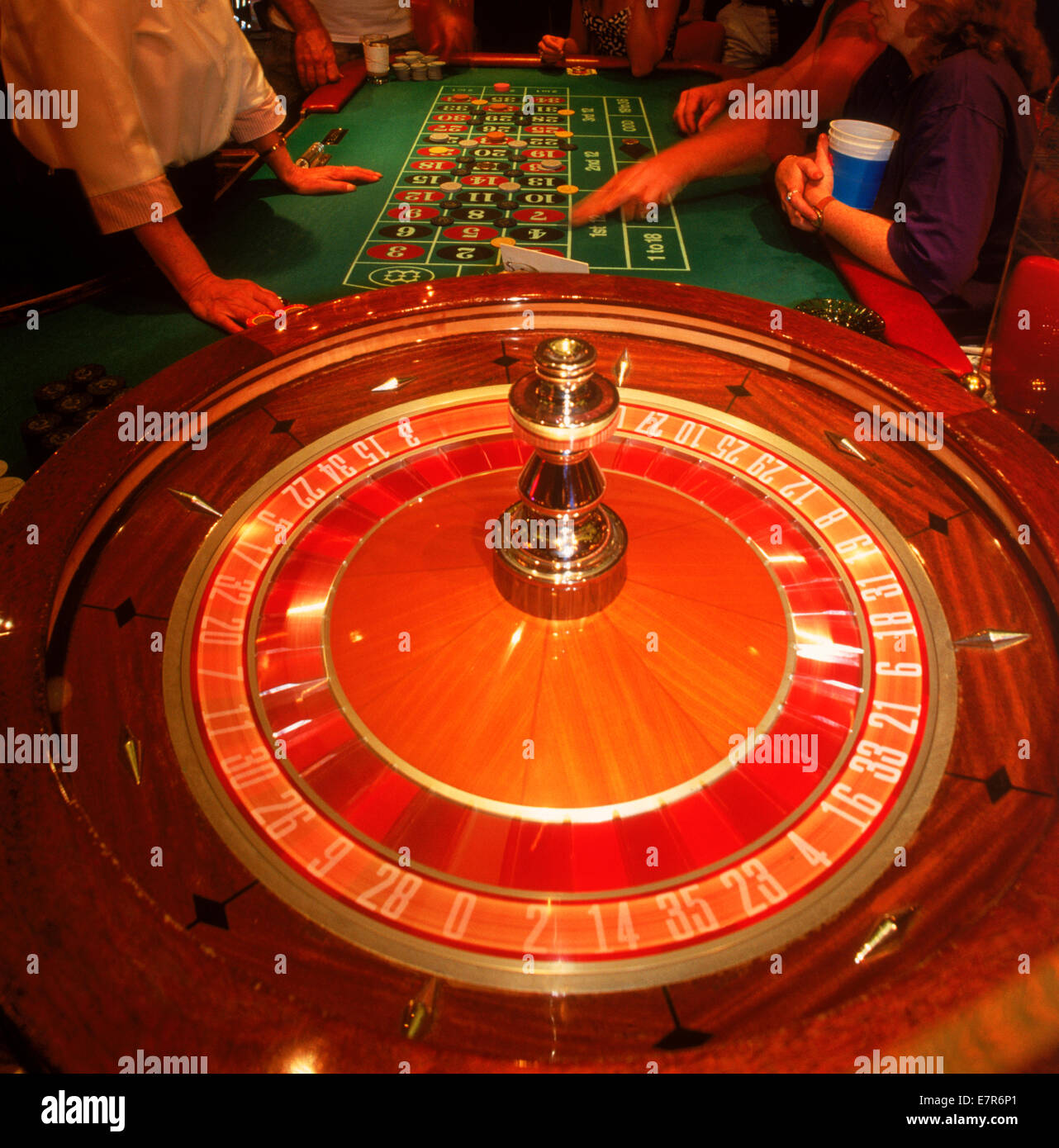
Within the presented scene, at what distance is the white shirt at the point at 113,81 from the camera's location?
2518mm

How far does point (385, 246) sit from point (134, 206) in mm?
875

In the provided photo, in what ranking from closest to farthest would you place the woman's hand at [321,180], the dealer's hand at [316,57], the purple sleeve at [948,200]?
the purple sleeve at [948,200] → the woman's hand at [321,180] → the dealer's hand at [316,57]

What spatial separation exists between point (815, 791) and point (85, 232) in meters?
3.11

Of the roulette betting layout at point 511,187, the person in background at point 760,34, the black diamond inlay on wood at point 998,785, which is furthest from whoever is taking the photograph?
the person in background at point 760,34

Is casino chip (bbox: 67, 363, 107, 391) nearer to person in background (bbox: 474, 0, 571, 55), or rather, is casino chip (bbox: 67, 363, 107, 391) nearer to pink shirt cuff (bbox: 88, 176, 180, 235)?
pink shirt cuff (bbox: 88, 176, 180, 235)

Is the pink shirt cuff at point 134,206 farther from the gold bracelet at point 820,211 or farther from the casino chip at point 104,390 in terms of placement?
the gold bracelet at point 820,211

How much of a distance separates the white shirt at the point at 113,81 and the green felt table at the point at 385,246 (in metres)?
0.30

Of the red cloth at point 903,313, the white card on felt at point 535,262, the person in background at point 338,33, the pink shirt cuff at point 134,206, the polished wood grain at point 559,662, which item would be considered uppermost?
the person in background at point 338,33

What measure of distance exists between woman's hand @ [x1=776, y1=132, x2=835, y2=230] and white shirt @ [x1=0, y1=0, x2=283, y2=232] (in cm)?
237

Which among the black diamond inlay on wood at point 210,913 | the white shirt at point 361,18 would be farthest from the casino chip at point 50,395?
the white shirt at point 361,18

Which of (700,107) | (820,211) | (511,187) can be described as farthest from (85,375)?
(700,107)

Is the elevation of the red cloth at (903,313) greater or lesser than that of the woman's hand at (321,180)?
lesser

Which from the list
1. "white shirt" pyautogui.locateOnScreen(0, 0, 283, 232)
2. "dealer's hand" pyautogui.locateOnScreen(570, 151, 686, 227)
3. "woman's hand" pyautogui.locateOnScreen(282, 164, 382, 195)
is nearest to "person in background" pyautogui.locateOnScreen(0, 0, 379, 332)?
"white shirt" pyautogui.locateOnScreen(0, 0, 283, 232)
